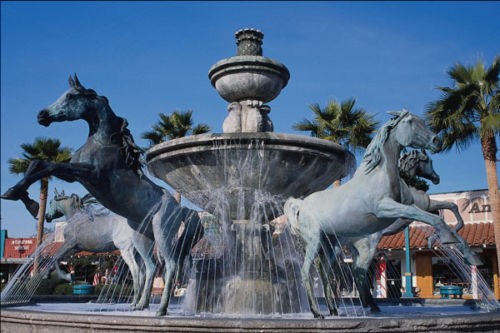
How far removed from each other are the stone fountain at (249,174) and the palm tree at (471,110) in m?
11.5

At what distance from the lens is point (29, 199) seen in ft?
20.0

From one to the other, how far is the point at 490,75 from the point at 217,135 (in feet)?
48.8

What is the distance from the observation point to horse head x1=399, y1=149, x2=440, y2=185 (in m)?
6.95

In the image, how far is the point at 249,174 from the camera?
754 centimetres

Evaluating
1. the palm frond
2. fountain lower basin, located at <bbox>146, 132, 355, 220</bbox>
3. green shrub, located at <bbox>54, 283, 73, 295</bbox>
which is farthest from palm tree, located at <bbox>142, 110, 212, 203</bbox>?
fountain lower basin, located at <bbox>146, 132, 355, 220</bbox>

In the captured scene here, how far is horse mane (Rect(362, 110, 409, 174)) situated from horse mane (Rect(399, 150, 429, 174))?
809mm

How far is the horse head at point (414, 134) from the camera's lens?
20.4 ft

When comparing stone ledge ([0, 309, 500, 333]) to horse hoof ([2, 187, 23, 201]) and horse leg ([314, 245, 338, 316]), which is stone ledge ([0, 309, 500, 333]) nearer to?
horse hoof ([2, 187, 23, 201])

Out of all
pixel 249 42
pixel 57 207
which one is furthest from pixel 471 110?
pixel 57 207

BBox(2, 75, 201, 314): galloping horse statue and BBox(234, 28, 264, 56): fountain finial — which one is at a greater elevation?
BBox(234, 28, 264, 56): fountain finial

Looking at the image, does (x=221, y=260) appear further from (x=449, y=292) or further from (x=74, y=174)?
(x=449, y=292)

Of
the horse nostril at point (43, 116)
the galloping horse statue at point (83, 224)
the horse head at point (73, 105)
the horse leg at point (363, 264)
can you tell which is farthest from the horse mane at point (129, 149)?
the galloping horse statue at point (83, 224)

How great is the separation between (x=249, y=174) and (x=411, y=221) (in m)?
2.49

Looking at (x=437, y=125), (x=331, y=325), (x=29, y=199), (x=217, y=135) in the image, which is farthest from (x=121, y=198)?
(x=437, y=125)
